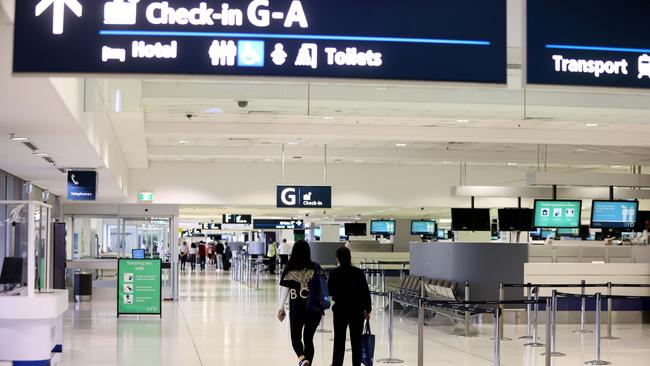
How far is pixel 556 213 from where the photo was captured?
62.8ft

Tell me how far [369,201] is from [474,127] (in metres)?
8.51

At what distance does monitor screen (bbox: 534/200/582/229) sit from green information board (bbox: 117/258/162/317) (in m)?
8.12

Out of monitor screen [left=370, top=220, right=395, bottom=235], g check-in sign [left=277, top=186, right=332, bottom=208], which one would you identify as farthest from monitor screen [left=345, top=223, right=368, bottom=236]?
g check-in sign [left=277, top=186, right=332, bottom=208]

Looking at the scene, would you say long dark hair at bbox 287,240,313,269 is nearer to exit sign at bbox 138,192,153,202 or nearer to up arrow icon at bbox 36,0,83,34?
up arrow icon at bbox 36,0,83,34

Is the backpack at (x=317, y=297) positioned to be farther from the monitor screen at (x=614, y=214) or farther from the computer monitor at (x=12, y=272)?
the monitor screen at (x=614, y=214)

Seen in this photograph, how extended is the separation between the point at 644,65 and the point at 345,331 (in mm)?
4790

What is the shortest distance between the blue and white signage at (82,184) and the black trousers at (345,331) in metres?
7.28

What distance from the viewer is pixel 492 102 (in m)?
11.6

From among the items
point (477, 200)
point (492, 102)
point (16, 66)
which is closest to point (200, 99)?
point (492, 102)

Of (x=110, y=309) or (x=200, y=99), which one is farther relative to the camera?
(x=110, y=309)

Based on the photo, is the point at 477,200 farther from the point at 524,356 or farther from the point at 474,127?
the point at 524,356

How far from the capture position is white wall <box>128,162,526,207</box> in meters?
23.7

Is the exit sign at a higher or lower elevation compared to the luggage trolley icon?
lower

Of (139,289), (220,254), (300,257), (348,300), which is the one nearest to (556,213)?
(139,289)
